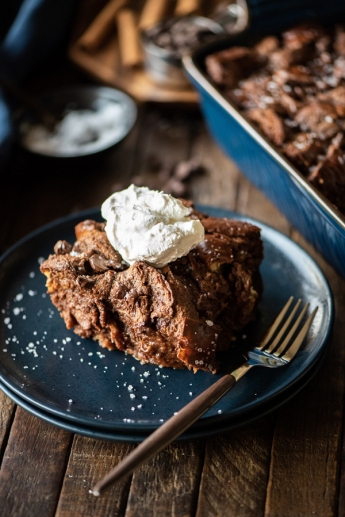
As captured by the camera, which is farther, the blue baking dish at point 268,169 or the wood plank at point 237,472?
the blue baking dish at point 268,169

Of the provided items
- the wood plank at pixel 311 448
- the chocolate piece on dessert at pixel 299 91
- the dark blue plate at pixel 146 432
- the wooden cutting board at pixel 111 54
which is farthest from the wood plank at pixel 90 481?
the wooden cutting board at pixel 111 54

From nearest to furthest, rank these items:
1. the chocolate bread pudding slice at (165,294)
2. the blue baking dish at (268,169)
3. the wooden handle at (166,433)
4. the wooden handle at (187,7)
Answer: the wooden handle at (166,433) < the chocolate bread pudding slice at (165,294) < the blue baking dish at (268,169) < the wooden handle at (187,7)

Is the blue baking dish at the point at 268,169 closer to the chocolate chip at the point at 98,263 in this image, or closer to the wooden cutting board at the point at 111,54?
the wooden cutting board at the point at 111,54

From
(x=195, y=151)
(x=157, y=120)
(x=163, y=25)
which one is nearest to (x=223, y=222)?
(x=195, y=151)

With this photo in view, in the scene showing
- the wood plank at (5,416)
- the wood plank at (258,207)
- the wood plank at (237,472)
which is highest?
the wood plank at (5,416)

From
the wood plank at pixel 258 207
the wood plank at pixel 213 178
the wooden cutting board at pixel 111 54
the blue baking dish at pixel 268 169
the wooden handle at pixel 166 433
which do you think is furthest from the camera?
the wooden cutting board at pixel 111 54

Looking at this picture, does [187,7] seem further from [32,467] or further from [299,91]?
[32,467]

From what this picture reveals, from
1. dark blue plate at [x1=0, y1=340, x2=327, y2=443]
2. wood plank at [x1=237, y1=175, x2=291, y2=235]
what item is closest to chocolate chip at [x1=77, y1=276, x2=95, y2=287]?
dark blue plate at [x1=0, y1=340, x2=327, y2=443]

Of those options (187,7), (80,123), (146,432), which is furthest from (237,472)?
(187,7)
